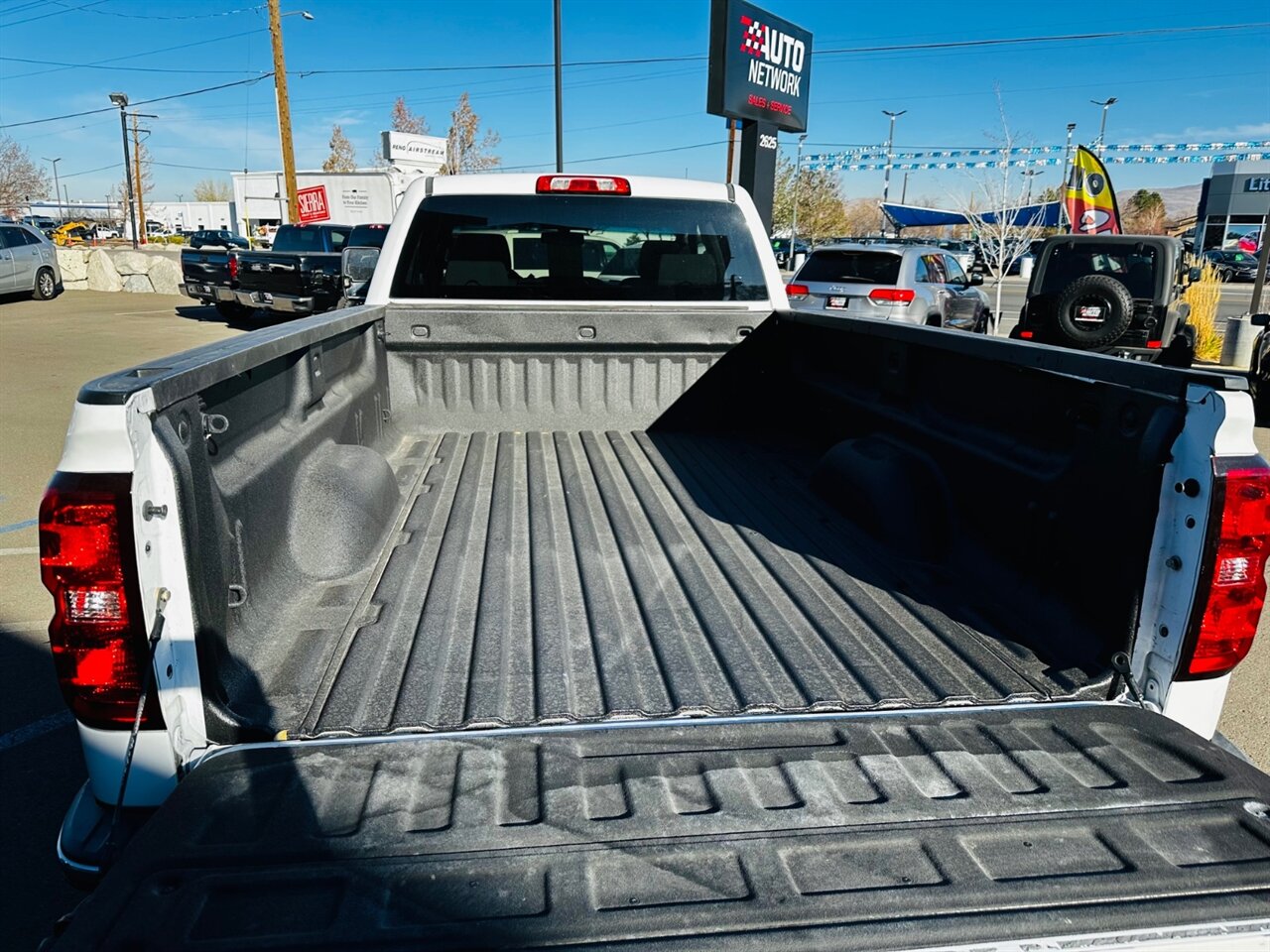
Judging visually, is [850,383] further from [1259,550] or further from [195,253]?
[195,253]

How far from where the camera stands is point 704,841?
1554 mm

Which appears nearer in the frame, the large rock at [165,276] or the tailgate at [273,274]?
the tailgate at [273,274]

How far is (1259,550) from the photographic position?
180cm

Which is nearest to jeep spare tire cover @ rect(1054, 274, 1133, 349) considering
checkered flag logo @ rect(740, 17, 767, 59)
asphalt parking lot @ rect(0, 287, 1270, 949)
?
asphalt parking lot @ rect(0, 287, 1270, 949)

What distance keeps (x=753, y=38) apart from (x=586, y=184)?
33.0 ft

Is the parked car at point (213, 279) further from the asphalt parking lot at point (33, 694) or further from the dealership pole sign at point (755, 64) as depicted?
the dealership pole sign at point (755, 64)

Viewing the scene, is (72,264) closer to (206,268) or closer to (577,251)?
(206,268)

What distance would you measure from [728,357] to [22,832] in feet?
11.9

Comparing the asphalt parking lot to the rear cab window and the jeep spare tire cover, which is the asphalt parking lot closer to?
the jeep spare tire cover

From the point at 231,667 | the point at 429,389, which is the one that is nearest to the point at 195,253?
the point at 429,389

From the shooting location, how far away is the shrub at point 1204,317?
1412 centimetres

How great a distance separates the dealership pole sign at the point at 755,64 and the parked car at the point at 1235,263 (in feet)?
119

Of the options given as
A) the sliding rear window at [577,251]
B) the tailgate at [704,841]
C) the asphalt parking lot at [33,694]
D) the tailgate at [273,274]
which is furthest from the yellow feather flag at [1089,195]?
the tailgate at [704,841]

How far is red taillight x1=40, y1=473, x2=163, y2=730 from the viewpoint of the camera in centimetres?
158
